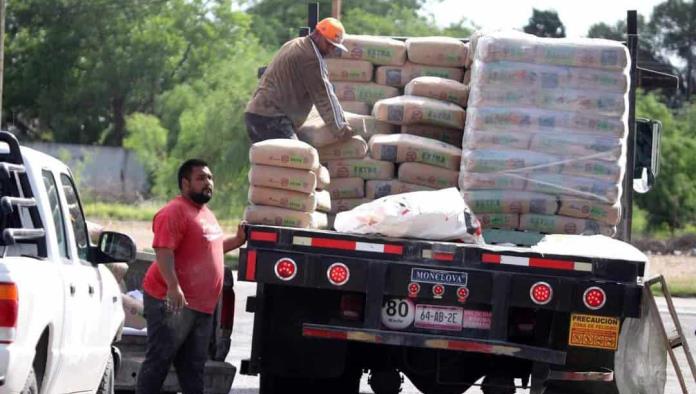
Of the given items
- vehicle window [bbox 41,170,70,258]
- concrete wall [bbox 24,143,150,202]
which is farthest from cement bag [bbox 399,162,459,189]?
concrete wall [bbox 24,143,150,202]

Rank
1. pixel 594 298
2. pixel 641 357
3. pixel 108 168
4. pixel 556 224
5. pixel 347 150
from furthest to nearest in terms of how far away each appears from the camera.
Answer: pixel 108 168
pixel 347 150
pixel 556 224
pixel 641 357
pixel 594 298

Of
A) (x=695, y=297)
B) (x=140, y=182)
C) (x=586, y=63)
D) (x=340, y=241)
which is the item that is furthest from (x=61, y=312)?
(x=140, y=182)

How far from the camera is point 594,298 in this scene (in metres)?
9.01

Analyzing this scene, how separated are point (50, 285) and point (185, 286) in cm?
235

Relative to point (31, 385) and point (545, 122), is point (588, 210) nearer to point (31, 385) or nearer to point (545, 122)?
point (545, 122)

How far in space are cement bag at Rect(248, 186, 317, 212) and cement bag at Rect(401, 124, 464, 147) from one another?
177 centimetres

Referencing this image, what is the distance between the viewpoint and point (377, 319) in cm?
909

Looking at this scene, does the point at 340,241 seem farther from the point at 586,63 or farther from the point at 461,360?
the point at 586,63

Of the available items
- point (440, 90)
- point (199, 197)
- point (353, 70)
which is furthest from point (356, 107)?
point (199, 197)

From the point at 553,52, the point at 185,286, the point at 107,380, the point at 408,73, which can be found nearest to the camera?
the point at 107,380

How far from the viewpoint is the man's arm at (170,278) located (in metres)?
9.03

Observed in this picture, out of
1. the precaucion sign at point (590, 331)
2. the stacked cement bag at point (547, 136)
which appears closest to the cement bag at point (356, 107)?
the stacked cement bag at point (547, 136)

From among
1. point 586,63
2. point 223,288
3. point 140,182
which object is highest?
point 586,63

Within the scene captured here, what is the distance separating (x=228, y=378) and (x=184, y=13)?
205ft
